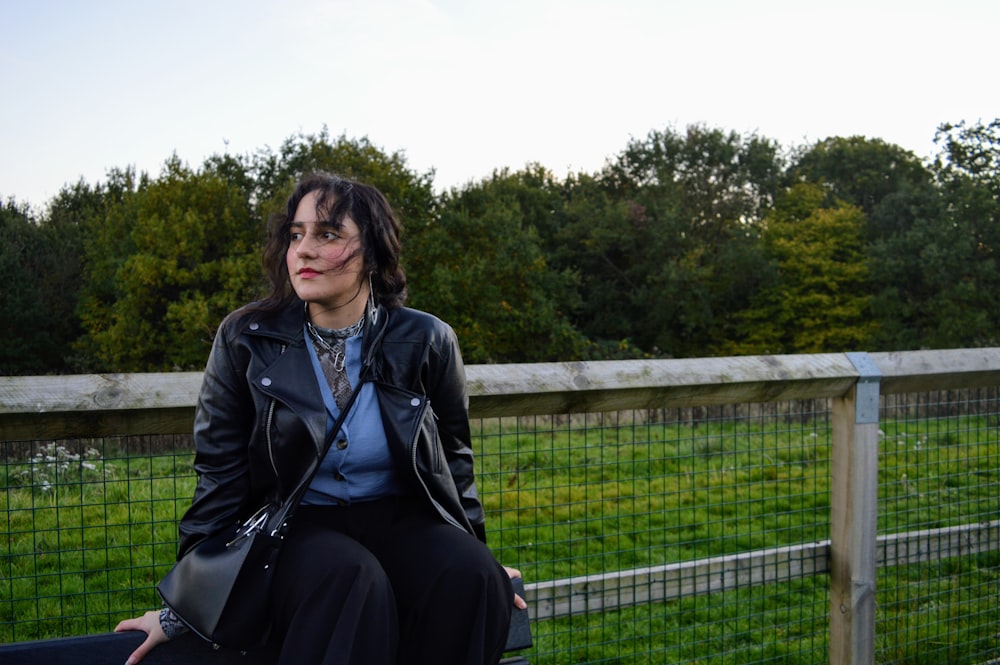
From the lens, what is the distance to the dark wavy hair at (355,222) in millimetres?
2430

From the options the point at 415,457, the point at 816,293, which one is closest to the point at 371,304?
the point at 415,457

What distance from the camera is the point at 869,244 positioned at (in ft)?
129

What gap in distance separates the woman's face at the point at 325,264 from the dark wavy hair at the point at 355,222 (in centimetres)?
3

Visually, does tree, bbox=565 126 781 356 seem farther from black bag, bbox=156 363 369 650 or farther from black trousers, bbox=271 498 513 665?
black bag, bbox=156 363 369 650

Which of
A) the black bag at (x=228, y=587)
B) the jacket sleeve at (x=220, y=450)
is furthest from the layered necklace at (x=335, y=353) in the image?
the black bag at (x=228, y=587)

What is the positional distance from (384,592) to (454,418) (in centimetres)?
57

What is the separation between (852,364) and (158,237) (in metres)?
34.8

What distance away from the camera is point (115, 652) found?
1.92m

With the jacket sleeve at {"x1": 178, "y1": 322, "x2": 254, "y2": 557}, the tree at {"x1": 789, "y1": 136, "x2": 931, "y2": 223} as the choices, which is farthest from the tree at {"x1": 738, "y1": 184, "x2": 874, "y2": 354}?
the jacket sleeve at {"x1": 178, "y1": 322, "x2": 254, "y2": 557}

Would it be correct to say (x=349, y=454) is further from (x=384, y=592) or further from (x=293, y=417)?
(x=384, y=592)

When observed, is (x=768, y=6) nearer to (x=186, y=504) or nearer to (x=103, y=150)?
(x=186, y=504)

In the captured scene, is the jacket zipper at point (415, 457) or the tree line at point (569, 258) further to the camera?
the tree line at point (569, 258)

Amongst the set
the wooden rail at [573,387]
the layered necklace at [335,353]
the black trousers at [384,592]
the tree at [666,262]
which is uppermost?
the tree at [666,262]

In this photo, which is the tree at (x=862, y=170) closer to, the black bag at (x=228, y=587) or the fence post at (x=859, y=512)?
the fence post at (x=859, y=512)
